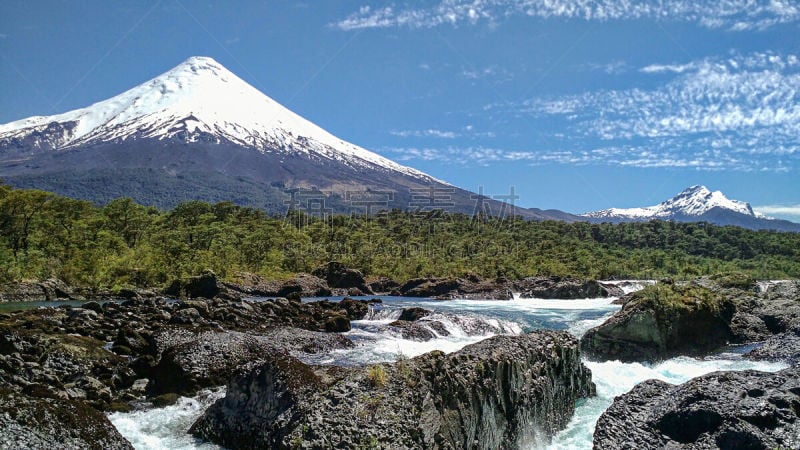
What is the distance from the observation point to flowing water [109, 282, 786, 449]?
877cm

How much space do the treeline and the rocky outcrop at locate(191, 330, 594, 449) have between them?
3188 cm

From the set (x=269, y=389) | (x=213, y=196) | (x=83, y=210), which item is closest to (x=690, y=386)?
(x=269, y=389)

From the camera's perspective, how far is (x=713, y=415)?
6.16 metres

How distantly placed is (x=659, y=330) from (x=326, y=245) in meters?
53.9

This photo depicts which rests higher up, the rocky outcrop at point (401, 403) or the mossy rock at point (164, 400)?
the rocky outcrop at point (401, 403)

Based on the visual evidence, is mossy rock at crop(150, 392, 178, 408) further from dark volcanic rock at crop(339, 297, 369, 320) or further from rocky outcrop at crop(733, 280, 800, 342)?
rocky outcrop at crop(733, 280, 800, 342)

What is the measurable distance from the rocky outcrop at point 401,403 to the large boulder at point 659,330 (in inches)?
280

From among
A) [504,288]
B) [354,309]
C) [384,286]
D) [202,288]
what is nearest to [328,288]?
[384,286]

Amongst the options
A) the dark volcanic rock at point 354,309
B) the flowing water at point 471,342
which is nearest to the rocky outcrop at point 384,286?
the flowing water at point 471,342

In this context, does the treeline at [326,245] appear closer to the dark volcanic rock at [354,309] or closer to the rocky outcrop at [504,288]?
the rocky outcrop at [504,288]

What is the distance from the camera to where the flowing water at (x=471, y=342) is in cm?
877

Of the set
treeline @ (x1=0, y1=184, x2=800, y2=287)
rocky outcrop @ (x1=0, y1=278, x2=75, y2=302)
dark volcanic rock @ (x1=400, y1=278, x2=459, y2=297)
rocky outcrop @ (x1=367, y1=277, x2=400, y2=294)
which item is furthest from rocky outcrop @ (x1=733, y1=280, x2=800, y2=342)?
rocky outcrop @ (x1=0, y1=278, x2=75, y2=302)

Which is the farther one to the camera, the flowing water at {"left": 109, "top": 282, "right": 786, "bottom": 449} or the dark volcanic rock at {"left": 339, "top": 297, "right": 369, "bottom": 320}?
the dark volcanic rock at {"left": 339, "top": 297, "right": 369, "bottom": 320}

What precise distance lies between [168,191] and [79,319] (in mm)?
193454
